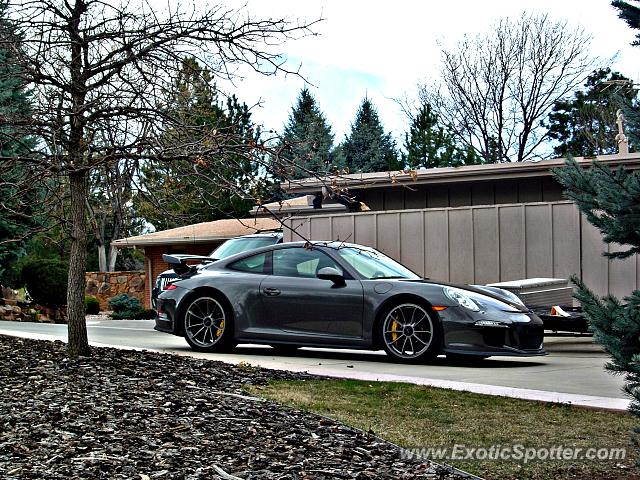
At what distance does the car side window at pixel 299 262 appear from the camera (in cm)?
1209

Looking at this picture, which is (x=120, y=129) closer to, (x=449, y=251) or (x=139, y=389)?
(x=139, y=389)

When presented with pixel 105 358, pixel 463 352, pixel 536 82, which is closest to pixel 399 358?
pixel 463 352

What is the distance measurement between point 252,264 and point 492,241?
17.3ft

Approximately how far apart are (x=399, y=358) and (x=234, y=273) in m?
2.56

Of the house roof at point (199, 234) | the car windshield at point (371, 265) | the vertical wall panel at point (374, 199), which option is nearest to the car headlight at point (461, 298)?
the car windshield at point (371, 265)

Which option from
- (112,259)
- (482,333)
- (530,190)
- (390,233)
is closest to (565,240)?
(390,233)

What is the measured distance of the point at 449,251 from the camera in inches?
650

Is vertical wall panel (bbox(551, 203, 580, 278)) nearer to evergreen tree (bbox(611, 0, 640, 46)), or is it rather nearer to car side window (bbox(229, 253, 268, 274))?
car side window (bbox(229, 253, 268, 274))

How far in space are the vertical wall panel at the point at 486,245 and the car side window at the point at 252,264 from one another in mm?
5112

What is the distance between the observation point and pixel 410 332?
11.3 m

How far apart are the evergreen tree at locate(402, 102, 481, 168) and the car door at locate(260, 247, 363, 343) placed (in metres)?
30.2

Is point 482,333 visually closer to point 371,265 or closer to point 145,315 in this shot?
point 371,265

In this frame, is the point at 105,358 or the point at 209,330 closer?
the point at 105,358

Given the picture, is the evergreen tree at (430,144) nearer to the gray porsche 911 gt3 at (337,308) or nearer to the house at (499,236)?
the house at (499,236)
